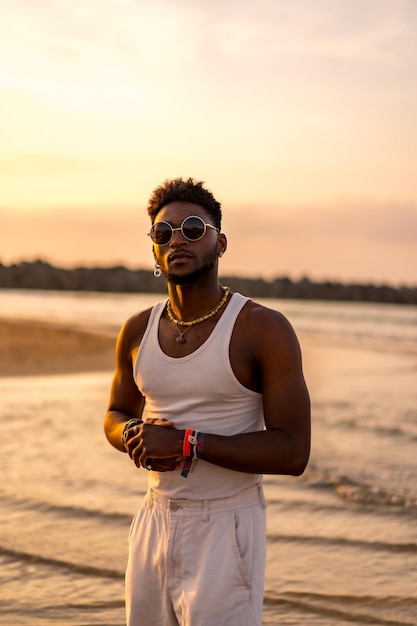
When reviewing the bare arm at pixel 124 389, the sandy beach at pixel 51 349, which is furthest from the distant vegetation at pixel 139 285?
the bare arm at pixel 124 389

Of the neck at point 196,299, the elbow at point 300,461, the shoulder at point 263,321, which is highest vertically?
the neck at point 196,299

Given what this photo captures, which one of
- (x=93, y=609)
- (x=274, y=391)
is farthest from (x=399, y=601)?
(x=274, y=391)

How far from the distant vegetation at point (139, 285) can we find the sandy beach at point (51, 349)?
76.1m

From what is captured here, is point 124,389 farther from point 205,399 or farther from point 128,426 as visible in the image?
point 205,399

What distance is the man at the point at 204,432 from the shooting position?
2646mm

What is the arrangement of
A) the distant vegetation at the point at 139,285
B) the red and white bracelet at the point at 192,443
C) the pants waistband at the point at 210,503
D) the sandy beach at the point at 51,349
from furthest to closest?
the distant vegetation at the point at 139,285, the sandy beach at the point at 51,349, the pants waistband at the point at 210,503, the red and white bracelet at the point at 192,443

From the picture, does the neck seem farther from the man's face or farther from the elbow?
the elbow

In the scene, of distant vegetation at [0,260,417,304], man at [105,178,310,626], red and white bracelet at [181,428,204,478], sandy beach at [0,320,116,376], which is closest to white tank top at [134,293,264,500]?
man at [105,178,310,626]

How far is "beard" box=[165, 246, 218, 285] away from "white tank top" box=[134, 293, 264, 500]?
0.14 meters

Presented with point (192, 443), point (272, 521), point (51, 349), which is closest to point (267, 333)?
point (192, 443)

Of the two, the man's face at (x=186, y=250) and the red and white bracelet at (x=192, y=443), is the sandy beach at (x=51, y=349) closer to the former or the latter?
the man's face at (x=186, y=250)

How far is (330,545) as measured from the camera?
20.3 feet

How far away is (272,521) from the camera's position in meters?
6.73

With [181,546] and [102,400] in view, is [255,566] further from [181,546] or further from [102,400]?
[102,400]
